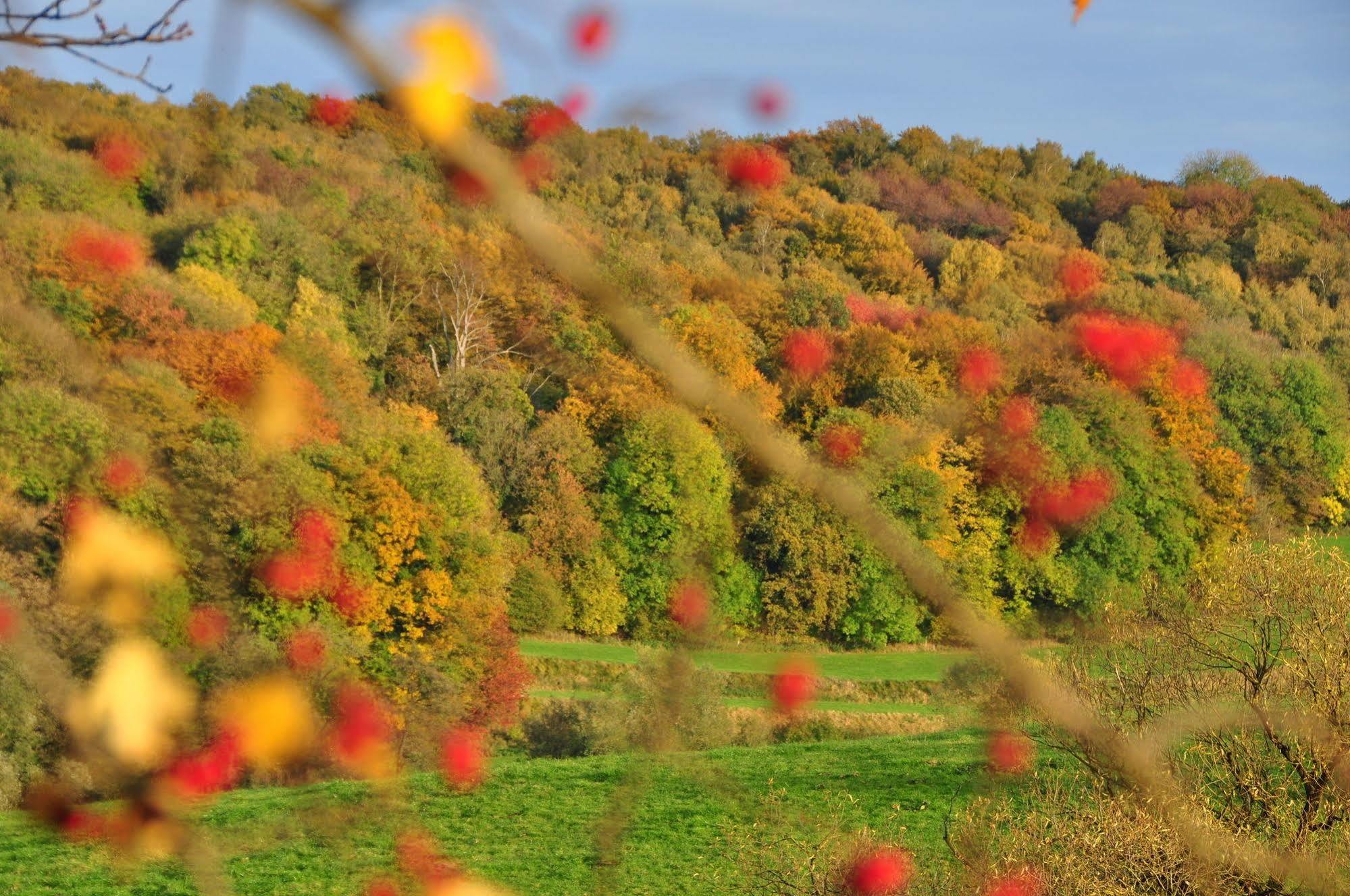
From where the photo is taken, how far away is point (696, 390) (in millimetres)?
685

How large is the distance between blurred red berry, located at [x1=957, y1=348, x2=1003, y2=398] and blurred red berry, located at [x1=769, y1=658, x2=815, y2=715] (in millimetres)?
7773

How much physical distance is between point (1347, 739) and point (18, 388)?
8.65m

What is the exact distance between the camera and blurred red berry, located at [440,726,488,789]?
18.4 metres

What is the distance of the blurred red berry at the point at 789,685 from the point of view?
67.6 feet

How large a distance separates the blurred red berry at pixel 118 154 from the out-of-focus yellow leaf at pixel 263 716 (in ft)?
3.67

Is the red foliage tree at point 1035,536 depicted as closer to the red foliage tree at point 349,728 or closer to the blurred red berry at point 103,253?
the red foliage tree at point 349,728

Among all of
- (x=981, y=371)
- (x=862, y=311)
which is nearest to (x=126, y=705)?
(x=981, y=371)

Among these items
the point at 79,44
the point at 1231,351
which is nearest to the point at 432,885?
the point at 79,44

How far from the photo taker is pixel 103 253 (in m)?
3.81

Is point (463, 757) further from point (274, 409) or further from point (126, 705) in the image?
point (126, 705)

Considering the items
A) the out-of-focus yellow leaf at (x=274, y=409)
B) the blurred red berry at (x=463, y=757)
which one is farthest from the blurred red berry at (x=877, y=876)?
the blurred red berry at (x=463, y=757)

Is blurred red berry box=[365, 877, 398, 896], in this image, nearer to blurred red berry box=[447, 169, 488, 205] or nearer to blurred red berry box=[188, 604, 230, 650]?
blurred red berry box=[188, 604, 230, 650]

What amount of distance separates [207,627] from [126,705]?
0.81 m

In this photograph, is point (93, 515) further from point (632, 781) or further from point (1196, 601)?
point (1196, 601)
